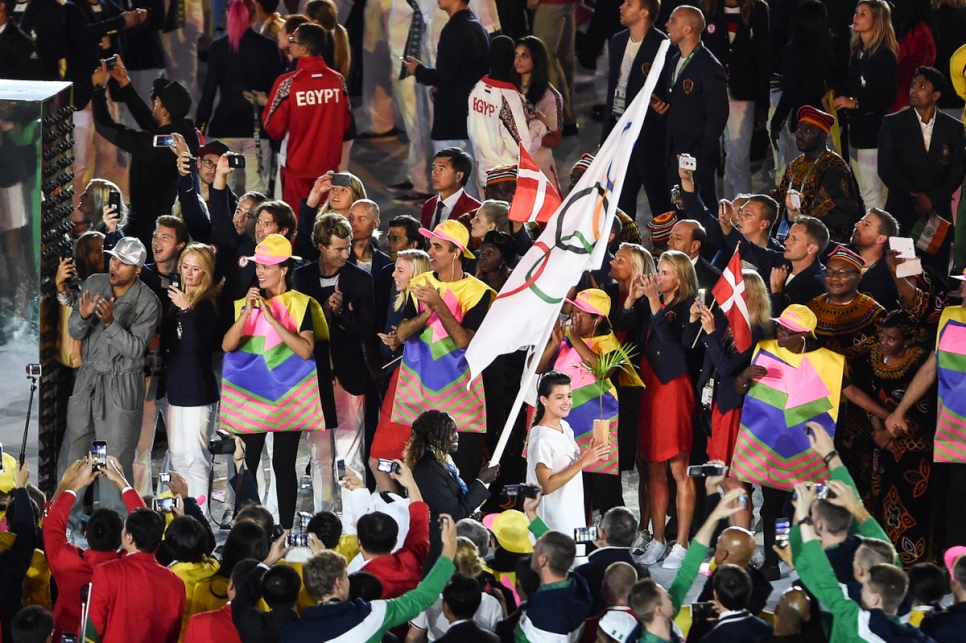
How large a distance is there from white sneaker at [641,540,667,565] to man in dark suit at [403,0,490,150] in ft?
15.0

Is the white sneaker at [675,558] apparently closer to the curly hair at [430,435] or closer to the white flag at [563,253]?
the white flag at [563,253]

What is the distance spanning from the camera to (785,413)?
10.0 metres

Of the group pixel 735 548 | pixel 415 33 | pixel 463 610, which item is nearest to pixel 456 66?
pixel 415 33

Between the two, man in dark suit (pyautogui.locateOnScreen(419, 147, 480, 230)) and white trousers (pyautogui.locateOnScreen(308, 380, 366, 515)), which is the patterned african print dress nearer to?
white trousers (pyautogui.locateOnScreen(308, 380, 366, 515))

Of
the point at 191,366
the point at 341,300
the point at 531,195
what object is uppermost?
the point at 531,195

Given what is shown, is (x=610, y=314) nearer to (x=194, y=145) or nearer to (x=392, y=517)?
(x=392, y=517)

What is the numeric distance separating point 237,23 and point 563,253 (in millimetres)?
5715

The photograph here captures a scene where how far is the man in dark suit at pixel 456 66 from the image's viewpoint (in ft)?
45.8

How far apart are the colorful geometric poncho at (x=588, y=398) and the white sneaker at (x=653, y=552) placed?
19.5 inches

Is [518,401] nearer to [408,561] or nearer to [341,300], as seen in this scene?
[408,561]

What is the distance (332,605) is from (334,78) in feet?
22.0

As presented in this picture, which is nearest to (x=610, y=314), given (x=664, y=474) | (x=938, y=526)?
(x=664, y=474)

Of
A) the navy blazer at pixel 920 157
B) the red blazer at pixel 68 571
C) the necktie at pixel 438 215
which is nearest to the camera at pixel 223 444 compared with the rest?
the red blazer at pixel 68 571

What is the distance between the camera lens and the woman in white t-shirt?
374 inches
